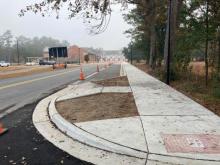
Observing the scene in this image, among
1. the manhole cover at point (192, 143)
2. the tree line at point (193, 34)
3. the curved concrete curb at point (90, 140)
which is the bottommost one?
the curved concrete curb at point (90, 140)

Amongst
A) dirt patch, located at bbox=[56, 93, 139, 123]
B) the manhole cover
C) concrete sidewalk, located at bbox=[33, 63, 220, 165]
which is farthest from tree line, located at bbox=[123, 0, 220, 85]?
the manhole cover

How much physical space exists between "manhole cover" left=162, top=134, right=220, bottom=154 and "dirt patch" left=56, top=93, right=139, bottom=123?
2.23 meters

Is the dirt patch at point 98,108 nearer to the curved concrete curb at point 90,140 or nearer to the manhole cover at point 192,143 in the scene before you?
the curved concrete curb at point 90,140

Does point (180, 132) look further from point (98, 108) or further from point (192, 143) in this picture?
point (98, 108)

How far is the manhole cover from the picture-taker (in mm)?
5707

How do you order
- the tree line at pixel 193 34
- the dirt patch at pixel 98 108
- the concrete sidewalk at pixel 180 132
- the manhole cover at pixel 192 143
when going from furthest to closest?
1. the tree line at pixel 193 34
2. the dirt patch at pixel 98 108
3. the manhole cover at pixel 192 143
4. the concrete sidewalk at pixel 180 132

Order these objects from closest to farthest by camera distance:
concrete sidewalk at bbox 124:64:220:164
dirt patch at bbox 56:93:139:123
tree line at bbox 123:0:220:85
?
concrete sidewalk at bbox 124:64:220:164, dirt patch at bbox 56:93:139:123, tree line at bbox 123:0:220:85

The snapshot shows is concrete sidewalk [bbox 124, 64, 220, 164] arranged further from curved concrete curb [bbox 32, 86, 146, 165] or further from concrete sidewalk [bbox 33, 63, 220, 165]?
curved concrete curb [bbox 32, 86, 146, 165]

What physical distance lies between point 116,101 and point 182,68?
29.3ft

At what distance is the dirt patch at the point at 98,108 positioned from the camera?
8.51 meters

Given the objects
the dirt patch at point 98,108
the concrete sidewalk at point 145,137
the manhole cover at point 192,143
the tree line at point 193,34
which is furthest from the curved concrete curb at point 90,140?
the tree line at point 193,34

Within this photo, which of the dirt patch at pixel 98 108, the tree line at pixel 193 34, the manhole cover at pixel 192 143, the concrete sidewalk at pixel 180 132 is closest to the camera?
the concrete sidewalk at pixel 180 132

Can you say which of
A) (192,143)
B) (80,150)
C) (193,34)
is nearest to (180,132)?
(192,143)

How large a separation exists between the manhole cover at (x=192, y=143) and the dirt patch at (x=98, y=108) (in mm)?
2231
